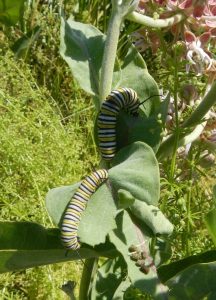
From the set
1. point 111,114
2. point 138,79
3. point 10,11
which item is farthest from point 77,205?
point 10,11

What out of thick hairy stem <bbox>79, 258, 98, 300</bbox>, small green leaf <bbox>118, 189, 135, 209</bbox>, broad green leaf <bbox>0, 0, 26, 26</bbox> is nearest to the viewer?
small green leaf <bbox>118, 189, 135, 209</bbox>

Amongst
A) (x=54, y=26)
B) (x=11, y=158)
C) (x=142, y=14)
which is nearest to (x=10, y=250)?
(x=142, y=14)

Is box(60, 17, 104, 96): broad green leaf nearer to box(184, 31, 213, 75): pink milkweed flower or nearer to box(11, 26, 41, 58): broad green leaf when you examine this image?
box(184, 31, 213, 75): pink milkweed flower

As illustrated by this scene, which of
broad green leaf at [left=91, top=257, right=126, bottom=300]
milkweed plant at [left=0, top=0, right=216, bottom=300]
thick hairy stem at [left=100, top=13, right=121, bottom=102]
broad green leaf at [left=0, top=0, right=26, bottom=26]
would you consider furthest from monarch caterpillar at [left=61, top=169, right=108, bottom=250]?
broad green leaf at [left=0, top=0, right=26, bottom=26]

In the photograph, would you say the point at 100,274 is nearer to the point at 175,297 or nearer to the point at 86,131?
the point at 175,297

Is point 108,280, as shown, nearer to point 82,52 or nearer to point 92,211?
point 92,211
